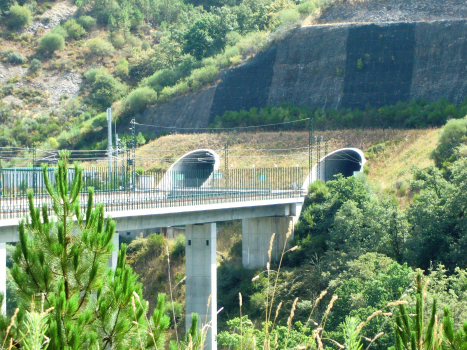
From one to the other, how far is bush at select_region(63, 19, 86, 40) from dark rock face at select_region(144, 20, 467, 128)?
35.6 metres

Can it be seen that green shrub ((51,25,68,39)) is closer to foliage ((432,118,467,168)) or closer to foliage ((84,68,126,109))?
foliage ((84,68,126,109))

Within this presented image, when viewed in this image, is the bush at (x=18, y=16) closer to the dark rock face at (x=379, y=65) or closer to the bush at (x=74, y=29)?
the bush at (x=74, y=29)

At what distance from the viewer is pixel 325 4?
6838cm

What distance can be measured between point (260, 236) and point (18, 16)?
2852 inches

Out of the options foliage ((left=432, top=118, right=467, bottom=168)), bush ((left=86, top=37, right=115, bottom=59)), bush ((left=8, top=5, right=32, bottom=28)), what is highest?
bush ((left=8, top=5, right=32, bottom=28))

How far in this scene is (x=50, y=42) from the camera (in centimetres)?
8862

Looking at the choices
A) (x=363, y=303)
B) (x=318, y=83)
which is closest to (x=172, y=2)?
(x=318, y=83)

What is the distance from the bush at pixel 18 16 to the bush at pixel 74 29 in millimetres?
6188

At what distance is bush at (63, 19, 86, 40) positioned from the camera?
94188 millimetres

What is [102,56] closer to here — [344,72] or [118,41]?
[118,41]

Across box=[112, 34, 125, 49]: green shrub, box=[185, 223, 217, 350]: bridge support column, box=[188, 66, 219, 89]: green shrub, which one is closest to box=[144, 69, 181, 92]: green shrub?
box=[188, 66, 219, 89]: green shrub

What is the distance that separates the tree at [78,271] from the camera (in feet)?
21.1

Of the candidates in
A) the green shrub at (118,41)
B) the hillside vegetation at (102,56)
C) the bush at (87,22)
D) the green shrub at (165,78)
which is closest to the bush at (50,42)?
the hillside vegetation at (102,56)

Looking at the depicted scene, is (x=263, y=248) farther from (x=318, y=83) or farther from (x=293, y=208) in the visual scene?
(x=318, y=83)
